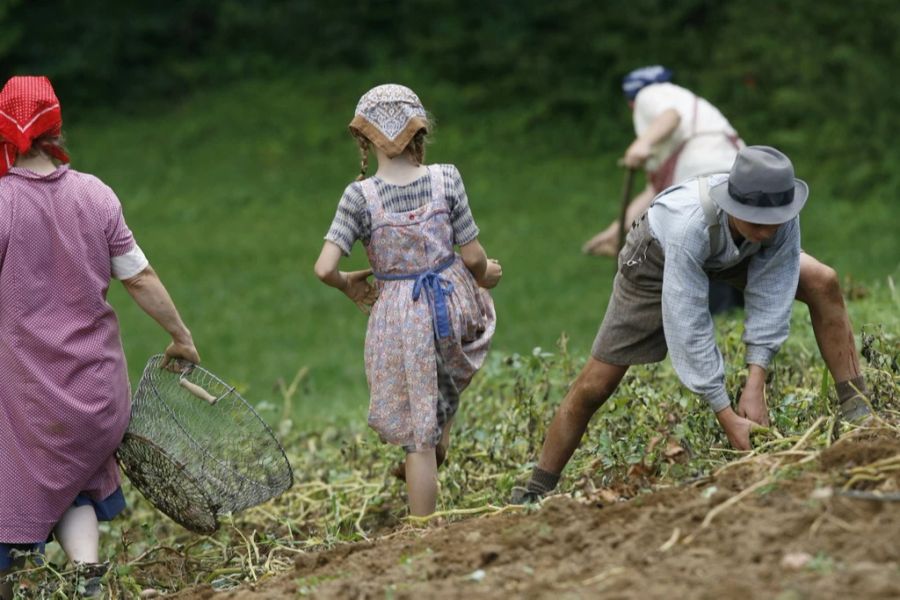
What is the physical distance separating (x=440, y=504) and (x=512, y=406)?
2.65 ft

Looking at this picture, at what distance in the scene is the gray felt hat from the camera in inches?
184

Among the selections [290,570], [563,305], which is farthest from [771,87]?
[290,570]

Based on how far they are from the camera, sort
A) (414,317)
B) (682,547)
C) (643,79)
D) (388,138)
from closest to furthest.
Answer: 1. (682,547)
2. (388,138)
3. (414,317)
4. (643,79)

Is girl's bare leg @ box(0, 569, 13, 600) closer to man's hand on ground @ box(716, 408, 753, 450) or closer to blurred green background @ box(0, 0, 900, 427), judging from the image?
man's hand on ground @ box(716, 408, 753, 450)

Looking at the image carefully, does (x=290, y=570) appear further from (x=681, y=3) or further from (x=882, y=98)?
(x=681, y=3)

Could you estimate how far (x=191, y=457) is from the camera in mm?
5453

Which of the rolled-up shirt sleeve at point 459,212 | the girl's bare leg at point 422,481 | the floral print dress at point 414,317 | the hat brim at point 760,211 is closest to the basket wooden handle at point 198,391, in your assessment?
the floral print dress at point 414,317

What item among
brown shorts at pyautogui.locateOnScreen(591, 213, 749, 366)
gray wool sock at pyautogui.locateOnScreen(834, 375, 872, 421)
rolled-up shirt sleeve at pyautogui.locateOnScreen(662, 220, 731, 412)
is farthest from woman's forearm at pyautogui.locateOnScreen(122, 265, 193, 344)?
gray wool sock at pyautogui.locateOnScreen(834, 375, 872, 421)

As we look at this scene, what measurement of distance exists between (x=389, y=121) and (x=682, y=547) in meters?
1.91

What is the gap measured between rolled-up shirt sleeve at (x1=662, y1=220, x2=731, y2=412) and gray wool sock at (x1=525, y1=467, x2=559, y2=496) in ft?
2.78

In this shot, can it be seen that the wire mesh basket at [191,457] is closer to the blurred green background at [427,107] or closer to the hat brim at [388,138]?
the hat brim at [388,138]

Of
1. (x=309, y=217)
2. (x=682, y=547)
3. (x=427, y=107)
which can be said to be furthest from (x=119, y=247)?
(x=427, y=107)

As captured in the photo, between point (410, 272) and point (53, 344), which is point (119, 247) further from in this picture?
point (410, 272)

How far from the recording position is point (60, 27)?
19516mm
